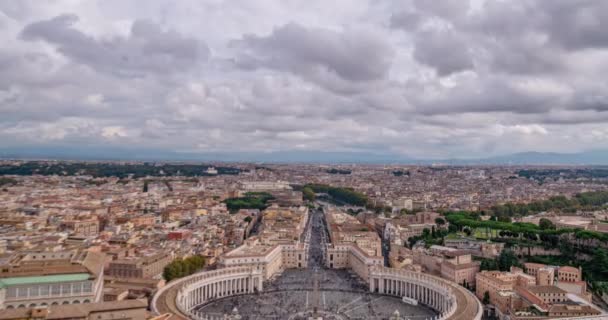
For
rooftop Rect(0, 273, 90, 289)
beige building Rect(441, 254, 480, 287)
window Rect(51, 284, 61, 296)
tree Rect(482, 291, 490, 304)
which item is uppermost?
rooftop Rect(0, 273, 90, 289)

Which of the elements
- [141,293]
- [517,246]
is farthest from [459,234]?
[141,293]

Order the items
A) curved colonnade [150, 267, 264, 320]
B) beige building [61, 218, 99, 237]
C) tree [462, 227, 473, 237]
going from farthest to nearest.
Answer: tree [462, 227, 473, 237], beige building [61, 218, 99, 237], curved colonnade [150, 267, 264, 320]

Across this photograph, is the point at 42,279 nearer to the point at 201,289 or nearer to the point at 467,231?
the point at 201,289

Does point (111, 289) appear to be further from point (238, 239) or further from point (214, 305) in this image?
point (238, 239)

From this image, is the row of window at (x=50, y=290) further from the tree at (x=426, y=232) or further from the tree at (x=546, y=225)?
the tree at (x=546, y=225)

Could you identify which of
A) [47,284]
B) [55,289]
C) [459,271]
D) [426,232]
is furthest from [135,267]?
[426,232]

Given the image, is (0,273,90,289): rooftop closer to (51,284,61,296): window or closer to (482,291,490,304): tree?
(51,284,61,296): window

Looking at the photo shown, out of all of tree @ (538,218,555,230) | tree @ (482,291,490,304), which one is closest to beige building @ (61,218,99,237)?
tree @ (482,291,490,304)
